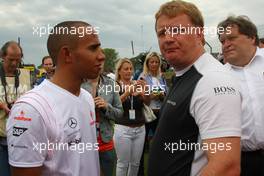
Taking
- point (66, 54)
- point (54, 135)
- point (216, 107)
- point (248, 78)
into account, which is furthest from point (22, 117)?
point (248, 78)

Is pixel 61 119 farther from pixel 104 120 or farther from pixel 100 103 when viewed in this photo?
pixel 104 120

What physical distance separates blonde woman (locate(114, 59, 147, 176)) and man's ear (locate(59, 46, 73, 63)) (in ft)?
10.3

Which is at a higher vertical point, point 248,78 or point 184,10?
point 184,10

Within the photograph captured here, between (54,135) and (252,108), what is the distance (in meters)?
2.14

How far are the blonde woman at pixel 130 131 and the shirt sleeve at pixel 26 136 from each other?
11.1 ft

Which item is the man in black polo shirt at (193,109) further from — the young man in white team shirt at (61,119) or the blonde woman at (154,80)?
the blonde woman at (154,80)

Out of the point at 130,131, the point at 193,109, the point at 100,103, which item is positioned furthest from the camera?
the point at 130,131

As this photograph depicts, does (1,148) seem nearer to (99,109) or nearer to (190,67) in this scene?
(99,109)

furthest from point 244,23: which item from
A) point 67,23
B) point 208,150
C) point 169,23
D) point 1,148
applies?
point 1,148

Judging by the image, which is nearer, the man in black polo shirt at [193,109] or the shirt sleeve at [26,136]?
the man in black polo shirt at [193,109]

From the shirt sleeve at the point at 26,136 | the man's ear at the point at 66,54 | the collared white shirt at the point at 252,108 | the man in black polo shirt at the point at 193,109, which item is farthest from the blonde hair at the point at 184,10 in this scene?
the collared white shirt at the point at 252,108

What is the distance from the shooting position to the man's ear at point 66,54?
235cm

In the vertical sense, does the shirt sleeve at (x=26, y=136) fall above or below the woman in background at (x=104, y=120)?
above

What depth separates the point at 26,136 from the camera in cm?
199
